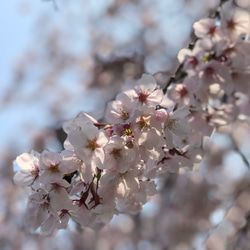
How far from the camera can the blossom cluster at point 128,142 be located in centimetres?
76

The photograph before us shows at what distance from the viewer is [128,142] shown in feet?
2.54

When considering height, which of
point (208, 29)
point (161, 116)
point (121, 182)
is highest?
point (208, 29)

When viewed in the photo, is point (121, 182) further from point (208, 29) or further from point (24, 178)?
point (208, 29)

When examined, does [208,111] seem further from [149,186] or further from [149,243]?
[149,243]

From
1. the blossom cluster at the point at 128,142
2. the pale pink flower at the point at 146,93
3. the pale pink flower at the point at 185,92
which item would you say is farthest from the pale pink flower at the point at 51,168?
the pale pink flower at the point at 185,92

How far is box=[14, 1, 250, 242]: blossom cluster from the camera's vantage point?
76 centimetres

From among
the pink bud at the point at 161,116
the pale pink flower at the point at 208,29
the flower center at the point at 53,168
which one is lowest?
the flower center at the point at 53,168

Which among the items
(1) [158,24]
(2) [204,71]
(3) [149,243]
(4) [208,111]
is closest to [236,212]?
(3) [149,243]

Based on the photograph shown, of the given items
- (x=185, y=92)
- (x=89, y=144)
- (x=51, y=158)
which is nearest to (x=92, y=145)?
(x=89, y=144)

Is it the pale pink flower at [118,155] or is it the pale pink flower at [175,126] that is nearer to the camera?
the pale pink flower at [118,155]

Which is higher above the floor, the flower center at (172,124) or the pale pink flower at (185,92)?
the flower center at (172,124)

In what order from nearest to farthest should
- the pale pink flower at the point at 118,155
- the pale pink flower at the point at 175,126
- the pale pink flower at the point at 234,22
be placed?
the pale pink flower at the point at 118,155 → the pale pink flower at the point at 175,126 → the pale pink flower at the point at 234,22

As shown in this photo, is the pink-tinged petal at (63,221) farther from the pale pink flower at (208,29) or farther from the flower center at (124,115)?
the pale pink flower at (208,29)

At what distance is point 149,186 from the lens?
0.95 meters
